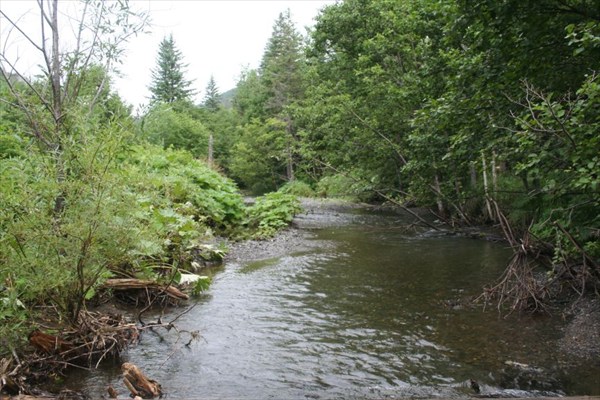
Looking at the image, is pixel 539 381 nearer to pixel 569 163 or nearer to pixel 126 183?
pixel 569 163

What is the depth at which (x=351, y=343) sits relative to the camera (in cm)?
552

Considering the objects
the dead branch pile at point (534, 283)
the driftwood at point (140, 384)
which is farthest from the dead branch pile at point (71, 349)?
the dead branch pile at point (534, 283)

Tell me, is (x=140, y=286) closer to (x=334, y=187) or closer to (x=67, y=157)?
(x=67, y=157)

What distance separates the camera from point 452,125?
8.23m

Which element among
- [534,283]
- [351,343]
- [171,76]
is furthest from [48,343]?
[171,76]

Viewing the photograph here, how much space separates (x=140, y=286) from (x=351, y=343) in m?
3.20

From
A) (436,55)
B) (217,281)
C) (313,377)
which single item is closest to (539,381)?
(313,377)

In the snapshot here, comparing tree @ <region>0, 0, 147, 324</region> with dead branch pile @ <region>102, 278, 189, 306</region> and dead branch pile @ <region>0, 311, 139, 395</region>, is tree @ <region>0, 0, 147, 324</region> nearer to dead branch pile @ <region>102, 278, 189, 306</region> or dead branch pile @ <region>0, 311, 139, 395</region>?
dead branch pile @ <region>0, 311, 139, 395</region>

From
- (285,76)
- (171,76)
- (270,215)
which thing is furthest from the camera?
(171,76)

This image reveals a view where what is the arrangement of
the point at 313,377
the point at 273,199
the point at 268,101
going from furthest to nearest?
the point at 268,101 → the point at 273,199 → the point at 313,377

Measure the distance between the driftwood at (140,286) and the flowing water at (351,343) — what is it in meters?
0.51

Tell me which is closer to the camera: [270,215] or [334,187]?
[270,215]

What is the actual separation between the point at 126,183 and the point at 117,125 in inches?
21.6

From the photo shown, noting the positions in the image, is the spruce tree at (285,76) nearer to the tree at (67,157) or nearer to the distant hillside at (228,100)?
the distant hillside at (228,100)
